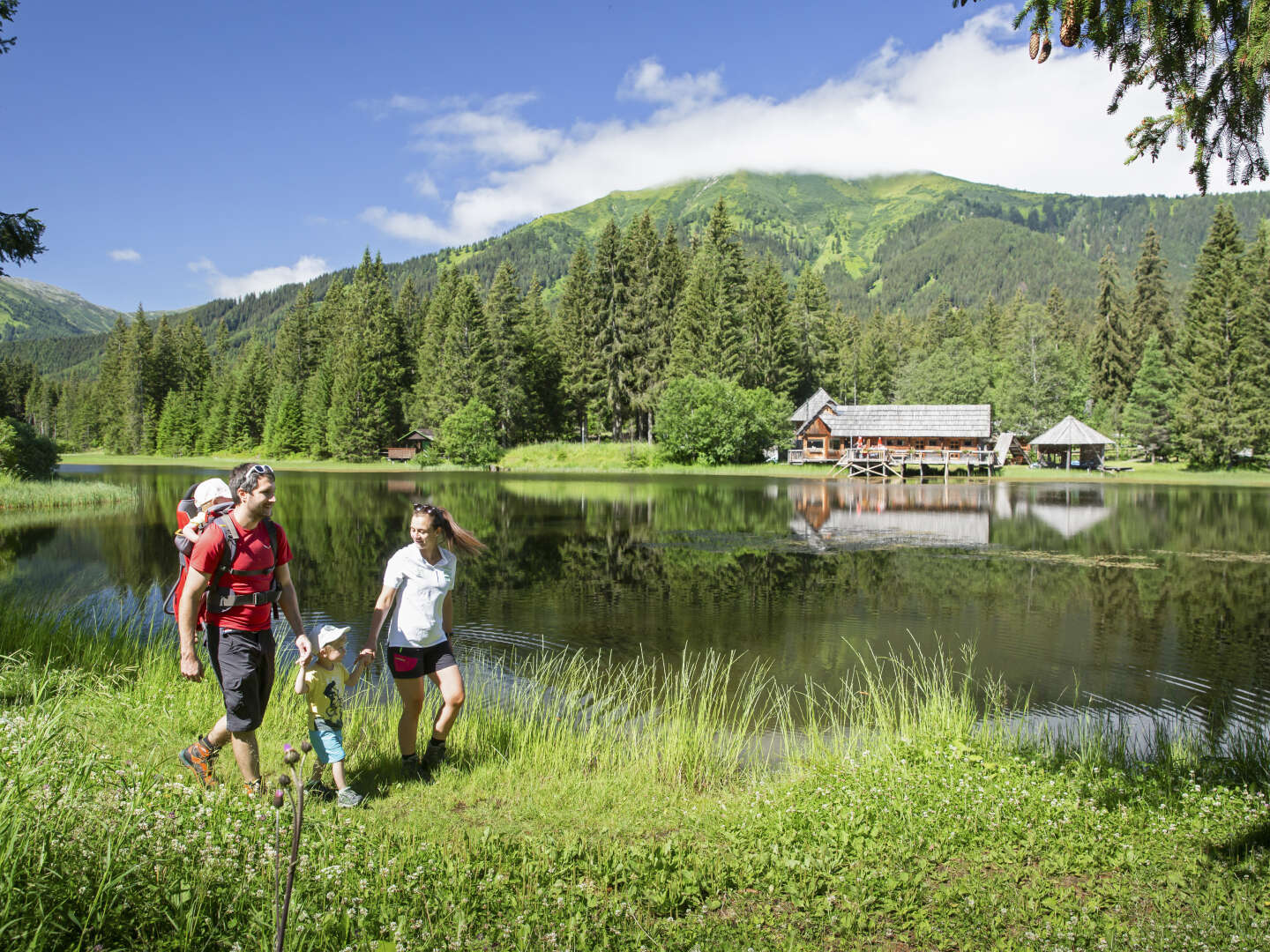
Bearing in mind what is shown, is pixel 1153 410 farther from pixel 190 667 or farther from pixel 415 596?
pixel 190 667

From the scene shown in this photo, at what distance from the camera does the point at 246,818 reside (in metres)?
3.92

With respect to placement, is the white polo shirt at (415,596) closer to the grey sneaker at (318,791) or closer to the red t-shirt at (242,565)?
the red t-shirt at (242,565)

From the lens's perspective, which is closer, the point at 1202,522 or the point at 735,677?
the point at 735,677

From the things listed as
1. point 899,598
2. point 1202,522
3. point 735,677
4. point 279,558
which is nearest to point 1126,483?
point 1202,522

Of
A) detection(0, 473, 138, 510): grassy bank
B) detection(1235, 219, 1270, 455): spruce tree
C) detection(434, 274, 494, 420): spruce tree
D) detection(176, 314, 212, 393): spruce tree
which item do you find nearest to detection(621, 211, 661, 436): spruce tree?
detection(434, 274, 494, 420): spruce tree

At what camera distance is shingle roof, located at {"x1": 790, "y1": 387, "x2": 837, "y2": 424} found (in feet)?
202

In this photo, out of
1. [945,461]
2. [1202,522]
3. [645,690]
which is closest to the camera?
[645,690]

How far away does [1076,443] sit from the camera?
55.0 m

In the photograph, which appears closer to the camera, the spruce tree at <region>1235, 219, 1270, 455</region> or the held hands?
the held hands

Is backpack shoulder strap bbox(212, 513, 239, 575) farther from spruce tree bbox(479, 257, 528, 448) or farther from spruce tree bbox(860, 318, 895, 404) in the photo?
spruce tree bbox(860, 318, 895, 404)

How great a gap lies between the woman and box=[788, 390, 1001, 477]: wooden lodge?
50.6 m

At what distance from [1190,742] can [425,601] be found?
6.64m

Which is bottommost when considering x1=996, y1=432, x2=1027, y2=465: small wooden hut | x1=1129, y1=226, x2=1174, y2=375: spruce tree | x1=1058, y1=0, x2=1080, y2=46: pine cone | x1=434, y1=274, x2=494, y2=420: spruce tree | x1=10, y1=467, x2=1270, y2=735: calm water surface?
x1=10, y1=467, x2=1270, y2=735: calm water surface

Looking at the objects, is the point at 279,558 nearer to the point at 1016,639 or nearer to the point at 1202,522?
the point at 1016,639
